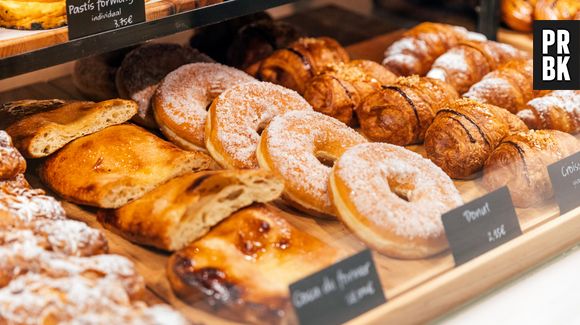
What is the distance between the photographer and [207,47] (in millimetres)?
2738

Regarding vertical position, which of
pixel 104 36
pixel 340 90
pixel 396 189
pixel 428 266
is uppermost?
pixel 104 36

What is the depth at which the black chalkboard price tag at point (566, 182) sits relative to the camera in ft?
6.24

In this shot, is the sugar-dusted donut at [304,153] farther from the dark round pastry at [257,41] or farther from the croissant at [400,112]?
the dark round pastry at [257,41]

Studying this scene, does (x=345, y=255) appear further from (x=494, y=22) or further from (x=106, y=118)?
(x=494, y=22)

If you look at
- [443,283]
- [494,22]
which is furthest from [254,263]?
[494,22]

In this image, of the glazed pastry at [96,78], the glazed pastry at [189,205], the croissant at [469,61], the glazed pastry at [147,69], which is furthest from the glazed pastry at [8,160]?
the croissant at [469,61]

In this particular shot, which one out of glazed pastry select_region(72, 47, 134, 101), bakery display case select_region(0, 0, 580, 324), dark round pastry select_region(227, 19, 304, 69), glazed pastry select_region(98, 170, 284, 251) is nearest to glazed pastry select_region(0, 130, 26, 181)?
bakery display case select_region(0, 0, 580, 324)

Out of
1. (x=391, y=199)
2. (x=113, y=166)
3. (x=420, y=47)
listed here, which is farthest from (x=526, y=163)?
(x=113, y=166)

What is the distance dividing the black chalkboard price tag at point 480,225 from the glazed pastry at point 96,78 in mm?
1219

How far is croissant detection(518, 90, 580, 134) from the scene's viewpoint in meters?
2.29

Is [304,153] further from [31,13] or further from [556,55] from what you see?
[556,55]

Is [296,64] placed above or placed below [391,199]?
above

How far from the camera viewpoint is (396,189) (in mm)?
1877

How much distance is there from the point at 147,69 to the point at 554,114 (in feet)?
4.03
